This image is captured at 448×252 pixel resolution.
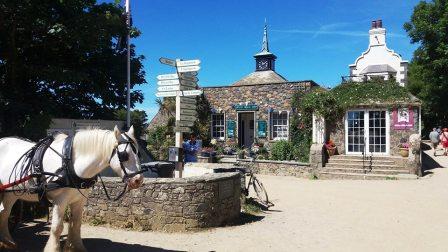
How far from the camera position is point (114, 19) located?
14406mm

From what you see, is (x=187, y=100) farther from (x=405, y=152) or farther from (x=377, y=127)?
(x=377, y=127)

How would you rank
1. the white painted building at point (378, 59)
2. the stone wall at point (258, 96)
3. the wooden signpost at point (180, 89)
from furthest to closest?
the white painted building at point (378, 59)
the stone wall at point (258, 96)
the wooden signpost at point (180, 89)

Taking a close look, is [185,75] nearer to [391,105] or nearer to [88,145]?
[88,145]

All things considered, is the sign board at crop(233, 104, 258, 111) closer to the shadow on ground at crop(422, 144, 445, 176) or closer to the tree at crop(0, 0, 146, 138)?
the tree at crop(0, 0, 146, 138)

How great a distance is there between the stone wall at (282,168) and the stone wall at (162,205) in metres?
10.1

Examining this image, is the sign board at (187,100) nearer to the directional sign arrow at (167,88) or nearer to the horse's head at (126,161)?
the directional sign arrow at (167,88)

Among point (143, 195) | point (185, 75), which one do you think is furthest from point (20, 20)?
point (143, 195)

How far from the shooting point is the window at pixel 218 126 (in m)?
22.8

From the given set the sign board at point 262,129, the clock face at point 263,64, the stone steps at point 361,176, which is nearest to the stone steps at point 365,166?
the stone steps at point 361,176

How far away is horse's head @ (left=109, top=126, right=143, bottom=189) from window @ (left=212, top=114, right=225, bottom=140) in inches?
721

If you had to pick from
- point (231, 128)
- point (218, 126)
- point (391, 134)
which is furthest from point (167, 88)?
point (218, 126)

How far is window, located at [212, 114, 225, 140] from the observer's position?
74.8ft

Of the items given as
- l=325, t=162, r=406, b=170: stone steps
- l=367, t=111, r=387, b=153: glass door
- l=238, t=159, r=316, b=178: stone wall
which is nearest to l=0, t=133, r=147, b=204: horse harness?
l=238, t=159, r=316, b=178: stone wall

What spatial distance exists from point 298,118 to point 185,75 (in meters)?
11.9
